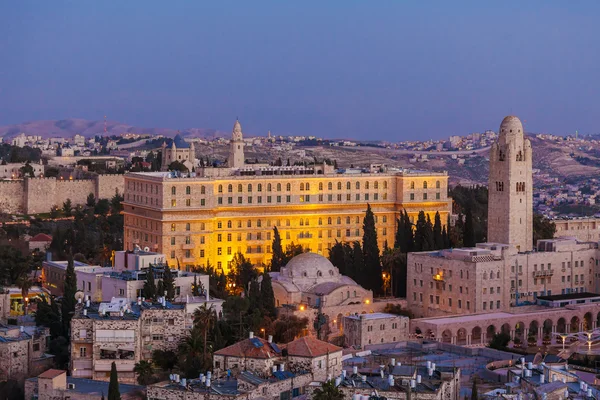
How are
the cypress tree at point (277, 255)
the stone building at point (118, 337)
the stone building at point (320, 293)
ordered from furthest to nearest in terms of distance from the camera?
the cypress tree at point (277, 255) < the stone building at point (320, 293) < the stone building at point (118, 337)

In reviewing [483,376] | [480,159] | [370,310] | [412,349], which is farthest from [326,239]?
[480,159]

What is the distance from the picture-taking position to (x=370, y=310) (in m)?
73.4

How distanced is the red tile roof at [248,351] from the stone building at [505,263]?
1766 centimetres

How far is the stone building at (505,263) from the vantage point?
73188 millimetres

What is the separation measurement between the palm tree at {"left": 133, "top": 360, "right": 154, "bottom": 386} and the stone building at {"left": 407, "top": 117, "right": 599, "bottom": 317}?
18.9m

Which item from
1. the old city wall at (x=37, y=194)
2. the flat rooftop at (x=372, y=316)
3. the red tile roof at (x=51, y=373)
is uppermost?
the old city wall at (x=37, y=194)

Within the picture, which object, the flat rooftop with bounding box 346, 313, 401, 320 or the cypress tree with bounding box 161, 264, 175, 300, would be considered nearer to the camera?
the cypress tree with bounding box 161, 264, 175, 300

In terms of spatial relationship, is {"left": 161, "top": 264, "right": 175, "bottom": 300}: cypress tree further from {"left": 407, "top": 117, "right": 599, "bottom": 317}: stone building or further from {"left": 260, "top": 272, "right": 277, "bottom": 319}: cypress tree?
{"left": 407, "top": 117, "right": 599, "bottom": 317}: stone building

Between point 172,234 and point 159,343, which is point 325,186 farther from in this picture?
point 159,343

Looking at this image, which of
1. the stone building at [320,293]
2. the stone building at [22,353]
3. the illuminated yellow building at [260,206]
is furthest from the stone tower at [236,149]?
the stone building at [22,353]

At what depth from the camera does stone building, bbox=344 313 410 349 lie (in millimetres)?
67438

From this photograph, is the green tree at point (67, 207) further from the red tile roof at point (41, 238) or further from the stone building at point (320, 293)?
the stone building at point (320, 293)

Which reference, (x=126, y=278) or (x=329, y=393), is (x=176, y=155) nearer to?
(x=126, y=278)

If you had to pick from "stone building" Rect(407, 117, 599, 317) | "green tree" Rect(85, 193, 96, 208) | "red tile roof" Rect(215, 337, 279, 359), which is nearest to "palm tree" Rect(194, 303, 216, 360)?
"red tile roof" Rect(215, 337, 279, 359)
